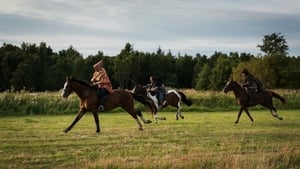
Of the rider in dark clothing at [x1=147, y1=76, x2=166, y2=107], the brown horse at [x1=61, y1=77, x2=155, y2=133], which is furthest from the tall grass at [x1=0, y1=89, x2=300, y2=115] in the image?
the brown horse at [x1=61, y1=77, x2=155, y2=133]

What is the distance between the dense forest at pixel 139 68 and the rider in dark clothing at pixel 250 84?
47106 millimetres

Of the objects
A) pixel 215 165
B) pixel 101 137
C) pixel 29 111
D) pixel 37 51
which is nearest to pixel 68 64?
pixel 37 51

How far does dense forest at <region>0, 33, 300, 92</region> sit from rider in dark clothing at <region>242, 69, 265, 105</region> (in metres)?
47.1

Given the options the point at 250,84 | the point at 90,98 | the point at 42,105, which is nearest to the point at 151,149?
the point at 90,98

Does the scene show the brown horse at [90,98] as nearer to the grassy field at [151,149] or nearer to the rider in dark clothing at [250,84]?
the grassy field at [151,149]

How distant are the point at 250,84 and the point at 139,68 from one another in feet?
241

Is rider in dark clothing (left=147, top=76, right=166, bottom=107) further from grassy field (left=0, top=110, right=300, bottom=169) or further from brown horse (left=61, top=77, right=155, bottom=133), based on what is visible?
grassy field (left=0, top=110, right=300, bottom=169)

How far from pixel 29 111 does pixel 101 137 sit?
1659 centimetres

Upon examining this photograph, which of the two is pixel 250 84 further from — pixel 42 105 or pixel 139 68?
pixel 139 68

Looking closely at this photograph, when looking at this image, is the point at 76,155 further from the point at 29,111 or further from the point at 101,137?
the point at 29,111

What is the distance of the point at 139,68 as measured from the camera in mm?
96188

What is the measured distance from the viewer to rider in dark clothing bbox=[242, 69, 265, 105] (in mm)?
22992

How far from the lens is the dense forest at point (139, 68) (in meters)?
70.5

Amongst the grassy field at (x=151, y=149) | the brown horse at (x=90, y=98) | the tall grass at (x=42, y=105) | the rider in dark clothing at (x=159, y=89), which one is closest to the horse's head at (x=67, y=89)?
the brown horse at (x=90, y=98)
